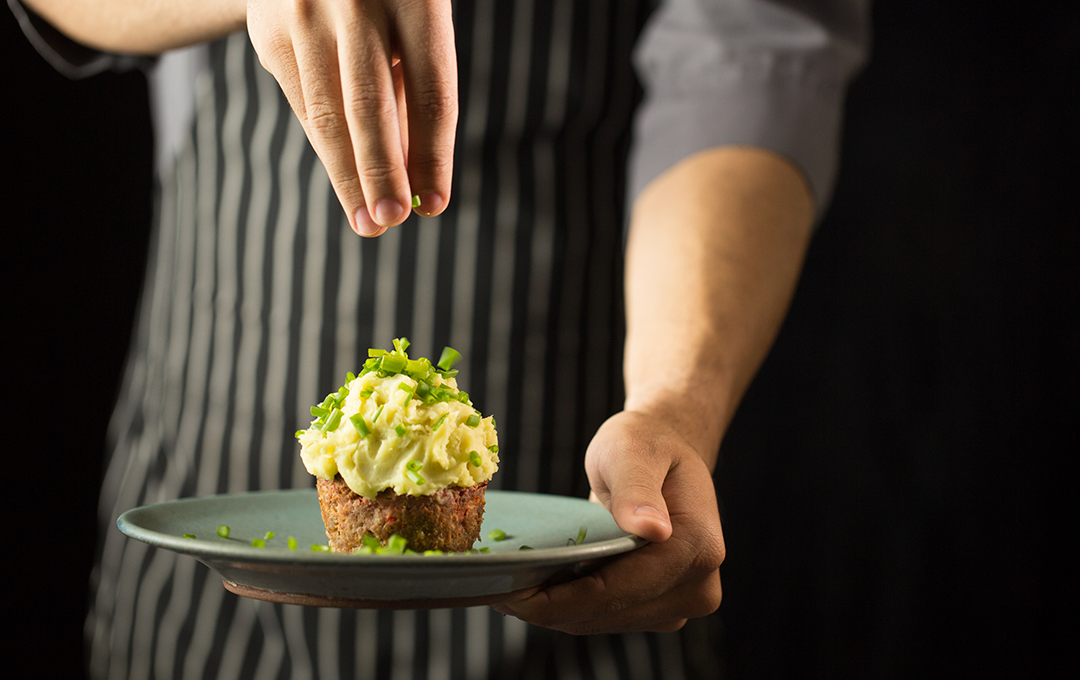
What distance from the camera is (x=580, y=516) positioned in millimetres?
1250

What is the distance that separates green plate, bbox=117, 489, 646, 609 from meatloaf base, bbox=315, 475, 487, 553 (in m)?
0.06

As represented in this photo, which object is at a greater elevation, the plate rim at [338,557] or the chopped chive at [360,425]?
the chopped chive at [360,425]

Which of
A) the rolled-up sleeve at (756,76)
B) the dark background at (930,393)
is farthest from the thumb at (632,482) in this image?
the dark background at (930,393)

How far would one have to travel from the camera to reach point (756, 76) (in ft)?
6.63

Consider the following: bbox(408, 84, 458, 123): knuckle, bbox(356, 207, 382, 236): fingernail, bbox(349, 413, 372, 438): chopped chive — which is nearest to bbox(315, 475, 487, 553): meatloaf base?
bbox(349, 413, 372, 438): chopped chive

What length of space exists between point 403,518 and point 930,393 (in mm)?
2783

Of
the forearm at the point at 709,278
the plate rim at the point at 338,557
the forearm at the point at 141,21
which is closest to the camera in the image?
the plate rim at the point at 338,557

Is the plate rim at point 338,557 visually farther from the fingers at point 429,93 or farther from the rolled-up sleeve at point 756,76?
the rolled-up sleeve at point 756,76

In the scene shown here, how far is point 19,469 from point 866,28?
8.80 ft

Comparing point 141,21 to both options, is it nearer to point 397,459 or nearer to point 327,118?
point 327,118

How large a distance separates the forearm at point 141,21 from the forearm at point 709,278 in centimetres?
91

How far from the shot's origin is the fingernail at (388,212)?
835 millimetres

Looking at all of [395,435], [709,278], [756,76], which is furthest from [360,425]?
[756,76]

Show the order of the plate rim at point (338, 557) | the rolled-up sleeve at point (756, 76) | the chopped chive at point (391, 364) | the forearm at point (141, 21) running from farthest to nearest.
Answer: the rolled-up sleeve at point (756, 76)
the chopped chive at point (391, 364)
the forearm at point (141, 21)
the plate rim at point (338, 557)
